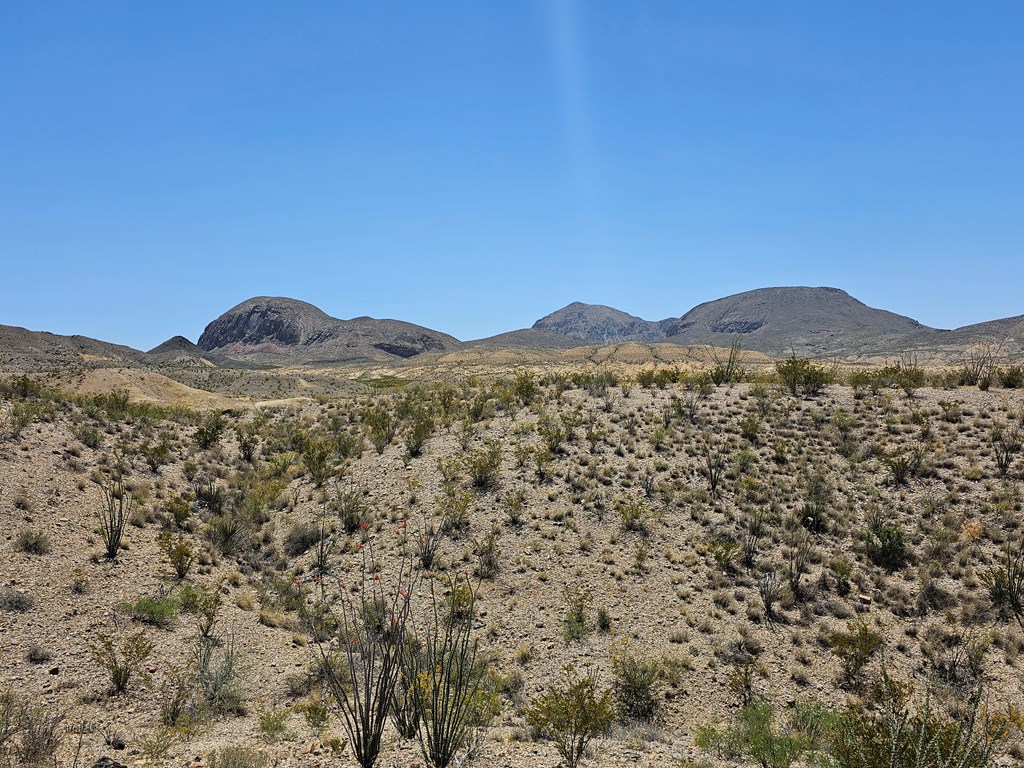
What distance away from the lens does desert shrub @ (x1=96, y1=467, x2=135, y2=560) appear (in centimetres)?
1163

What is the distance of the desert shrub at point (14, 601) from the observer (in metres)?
8.97

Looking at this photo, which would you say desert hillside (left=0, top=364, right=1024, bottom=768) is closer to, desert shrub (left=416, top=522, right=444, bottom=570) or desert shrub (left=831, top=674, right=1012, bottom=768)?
desert shrub (left=416, top=522, right=444, bottom=570)

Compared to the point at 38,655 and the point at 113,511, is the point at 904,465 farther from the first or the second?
the point at 113,511

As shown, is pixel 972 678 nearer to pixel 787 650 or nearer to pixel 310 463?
pixel 787 650

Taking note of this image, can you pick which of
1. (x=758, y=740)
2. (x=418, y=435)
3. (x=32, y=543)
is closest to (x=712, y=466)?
(x=418, y=435)

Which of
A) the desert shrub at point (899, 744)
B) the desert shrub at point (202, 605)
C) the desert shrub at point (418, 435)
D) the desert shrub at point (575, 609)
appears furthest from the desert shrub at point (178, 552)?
the desert shrub at point (899, 744)

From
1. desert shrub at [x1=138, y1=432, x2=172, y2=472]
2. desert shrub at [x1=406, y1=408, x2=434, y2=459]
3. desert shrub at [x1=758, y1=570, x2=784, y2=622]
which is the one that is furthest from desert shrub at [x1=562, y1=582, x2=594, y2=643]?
desert shrub at [x1=138, y1=432, x2=172, y2=472]

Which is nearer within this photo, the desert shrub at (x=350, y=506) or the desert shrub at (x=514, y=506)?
the desert shrub at (x=514, y=506)

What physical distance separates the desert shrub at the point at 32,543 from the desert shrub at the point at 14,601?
1.55 meters

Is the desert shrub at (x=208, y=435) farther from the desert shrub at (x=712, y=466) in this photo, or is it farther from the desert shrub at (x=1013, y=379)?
the desert shrub at (x=1013, y=379)

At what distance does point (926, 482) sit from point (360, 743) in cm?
1571

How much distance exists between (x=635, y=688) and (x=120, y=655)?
27.3 ft

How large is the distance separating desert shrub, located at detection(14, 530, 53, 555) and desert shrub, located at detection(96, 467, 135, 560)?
1.00 metres

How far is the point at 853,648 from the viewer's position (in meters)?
9.76
